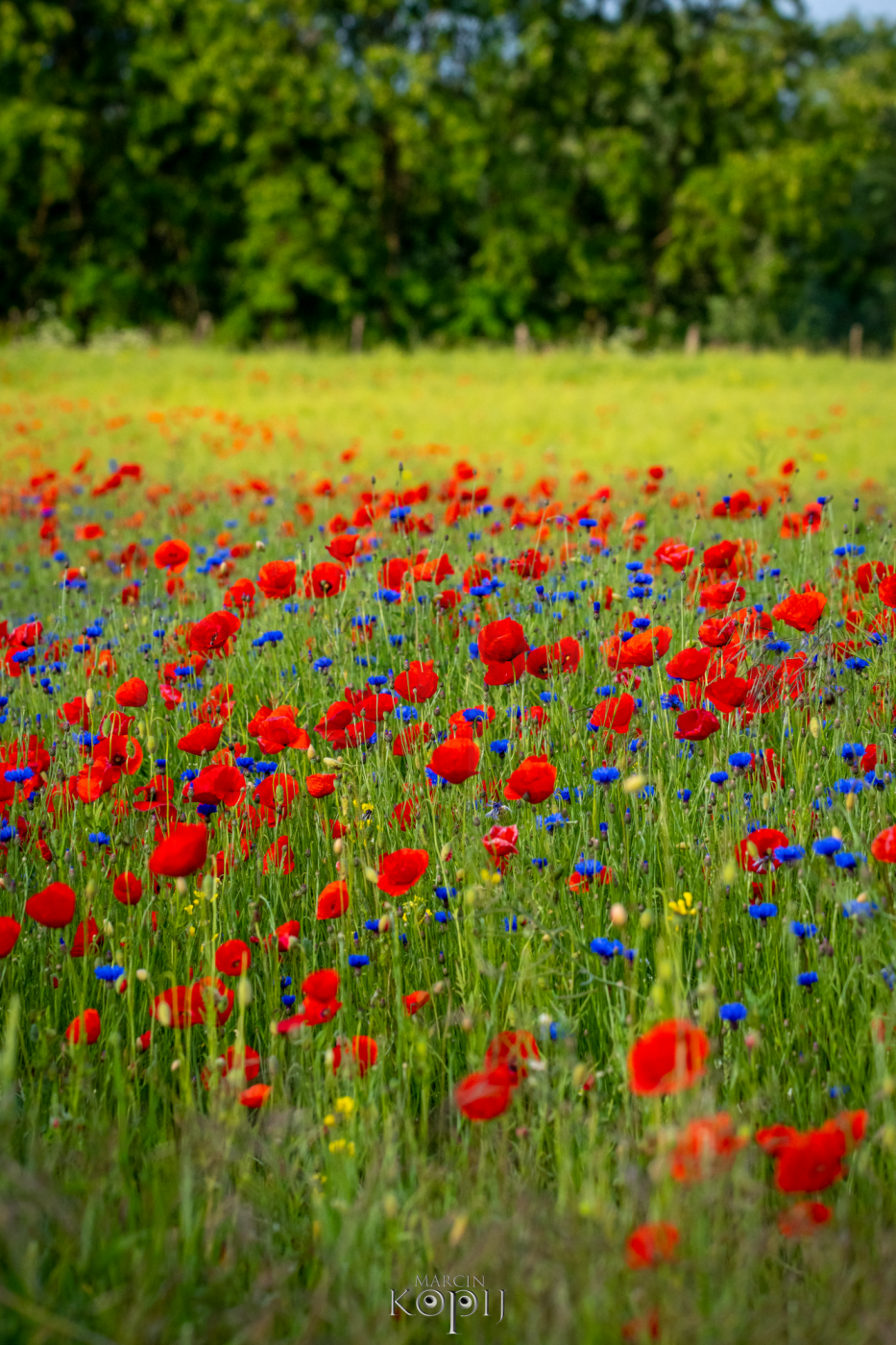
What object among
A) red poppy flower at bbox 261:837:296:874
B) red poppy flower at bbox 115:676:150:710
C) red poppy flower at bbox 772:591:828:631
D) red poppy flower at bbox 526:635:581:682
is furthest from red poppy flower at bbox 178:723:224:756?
red poppy flower at bbox 772:591:828:631

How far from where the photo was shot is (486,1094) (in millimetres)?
1193

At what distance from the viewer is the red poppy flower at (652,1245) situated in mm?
1032

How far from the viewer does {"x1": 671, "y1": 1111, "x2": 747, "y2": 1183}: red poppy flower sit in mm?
1026

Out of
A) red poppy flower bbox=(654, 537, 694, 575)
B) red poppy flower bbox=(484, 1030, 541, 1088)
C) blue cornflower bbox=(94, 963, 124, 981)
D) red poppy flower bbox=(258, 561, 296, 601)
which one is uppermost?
red poppy flower bbox=(654, 537, 694, 575)

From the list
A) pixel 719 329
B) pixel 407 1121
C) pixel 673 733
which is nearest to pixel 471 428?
pixel 673 733

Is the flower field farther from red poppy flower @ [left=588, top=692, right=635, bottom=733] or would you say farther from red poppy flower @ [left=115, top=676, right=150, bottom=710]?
red poppy flower @ [left=588, top=692, right=635, bottom=733]

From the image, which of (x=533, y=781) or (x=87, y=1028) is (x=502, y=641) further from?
(x=87, y=1028)

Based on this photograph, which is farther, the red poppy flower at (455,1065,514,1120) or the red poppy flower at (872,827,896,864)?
the red poppy flower at (872,827,896,864)

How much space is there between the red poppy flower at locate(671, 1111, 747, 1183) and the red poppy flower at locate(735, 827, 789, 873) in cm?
68

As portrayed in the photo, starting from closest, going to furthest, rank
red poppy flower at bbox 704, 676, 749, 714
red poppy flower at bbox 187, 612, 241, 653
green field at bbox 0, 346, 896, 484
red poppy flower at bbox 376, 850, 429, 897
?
red poppy flower at bbox 376, 850, 429, 897 < red poppy flower at bbox 704, 676, 749, 714 < red poppy flower at bbox 187, 612, 241, 653 < green field at bbox 0, 346, 896, 484

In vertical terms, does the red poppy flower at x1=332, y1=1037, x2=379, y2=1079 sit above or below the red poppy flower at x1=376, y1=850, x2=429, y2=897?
below

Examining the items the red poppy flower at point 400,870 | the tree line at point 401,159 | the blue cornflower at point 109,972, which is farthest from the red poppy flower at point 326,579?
the tree line at point 401,159

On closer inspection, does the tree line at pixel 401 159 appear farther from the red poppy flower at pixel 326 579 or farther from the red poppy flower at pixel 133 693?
the red poppy flower at pixel 133 693

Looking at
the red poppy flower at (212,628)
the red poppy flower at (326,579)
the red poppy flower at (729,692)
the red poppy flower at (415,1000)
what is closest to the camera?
the red poppy flower at (415,1000)
